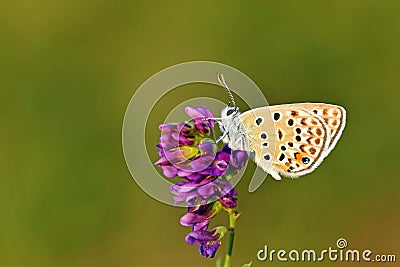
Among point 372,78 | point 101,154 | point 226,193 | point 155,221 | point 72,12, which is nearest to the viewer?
point 226,193

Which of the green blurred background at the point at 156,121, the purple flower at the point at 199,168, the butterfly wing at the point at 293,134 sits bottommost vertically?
the purple flower at the point at 199,168

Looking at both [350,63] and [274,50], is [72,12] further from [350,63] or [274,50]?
[350,63]

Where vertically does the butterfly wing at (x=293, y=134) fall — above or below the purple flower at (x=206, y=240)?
above

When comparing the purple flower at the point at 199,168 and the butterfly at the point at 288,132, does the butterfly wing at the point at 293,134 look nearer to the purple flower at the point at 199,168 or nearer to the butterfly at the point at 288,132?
the butterfly at the point at 288,132

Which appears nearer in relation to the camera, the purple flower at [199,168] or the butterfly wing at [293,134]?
the purple flower at [199,168]

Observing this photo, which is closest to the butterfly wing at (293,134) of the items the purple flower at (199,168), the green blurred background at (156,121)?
the purple flower at (199,168)

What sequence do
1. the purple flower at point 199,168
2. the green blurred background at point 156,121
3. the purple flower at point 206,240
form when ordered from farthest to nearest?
the green blurred background at point 156,121
the purple flower at point 206,240
the purple flower at point 199,168

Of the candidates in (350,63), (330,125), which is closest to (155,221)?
(350,63)
